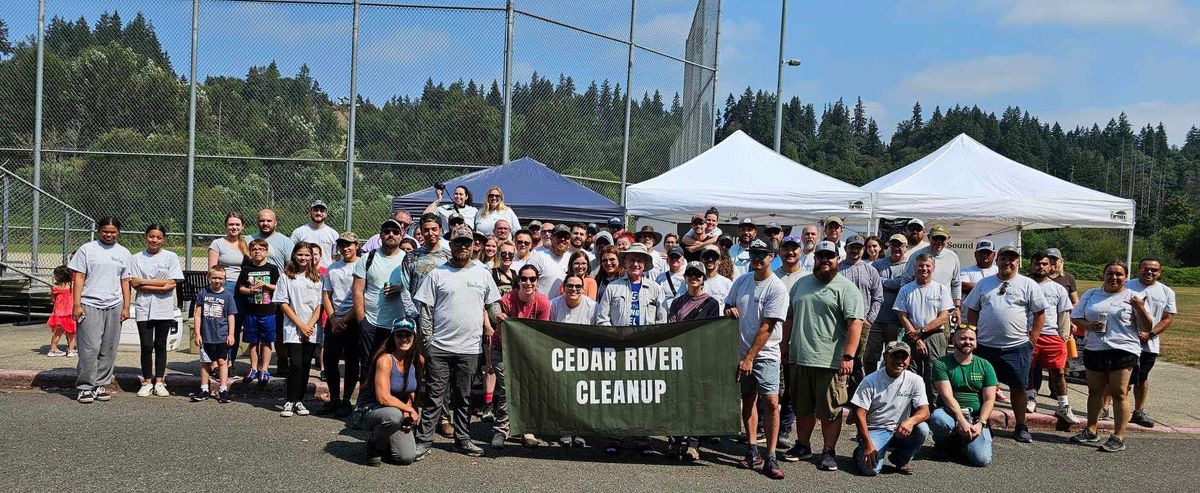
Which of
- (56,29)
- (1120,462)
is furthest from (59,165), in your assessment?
(1120,462)

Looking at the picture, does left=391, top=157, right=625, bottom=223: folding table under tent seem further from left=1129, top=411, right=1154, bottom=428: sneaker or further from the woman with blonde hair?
left=1129, top=411, right=1154, bottom=428: sneaker

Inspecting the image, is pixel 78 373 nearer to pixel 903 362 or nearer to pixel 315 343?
pixel 315 343

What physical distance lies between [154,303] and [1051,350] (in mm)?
8850

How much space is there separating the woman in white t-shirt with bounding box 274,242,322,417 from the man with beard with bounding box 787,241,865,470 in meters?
4.39

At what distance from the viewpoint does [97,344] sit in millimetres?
7820

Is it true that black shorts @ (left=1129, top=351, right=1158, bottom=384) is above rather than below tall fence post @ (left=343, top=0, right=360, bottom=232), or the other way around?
below

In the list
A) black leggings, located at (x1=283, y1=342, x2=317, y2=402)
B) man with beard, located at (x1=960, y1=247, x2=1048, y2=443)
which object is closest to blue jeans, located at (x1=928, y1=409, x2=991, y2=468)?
man with beard, located at (x1=960, y1=247, x2=1048, y2=443)

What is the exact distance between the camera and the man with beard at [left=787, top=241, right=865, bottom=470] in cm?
620

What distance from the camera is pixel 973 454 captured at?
652cm

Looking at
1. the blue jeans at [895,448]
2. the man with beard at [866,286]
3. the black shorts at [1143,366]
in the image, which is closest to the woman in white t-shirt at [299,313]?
the blue jeans at [895,448]

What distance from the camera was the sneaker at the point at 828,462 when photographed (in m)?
6.26

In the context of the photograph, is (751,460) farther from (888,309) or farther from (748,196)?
(748,196)

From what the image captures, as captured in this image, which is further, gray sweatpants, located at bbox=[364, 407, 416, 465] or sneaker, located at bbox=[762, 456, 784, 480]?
sneaker, located at bbox=[762, 456, 784, 480]

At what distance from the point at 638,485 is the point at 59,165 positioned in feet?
40.6
